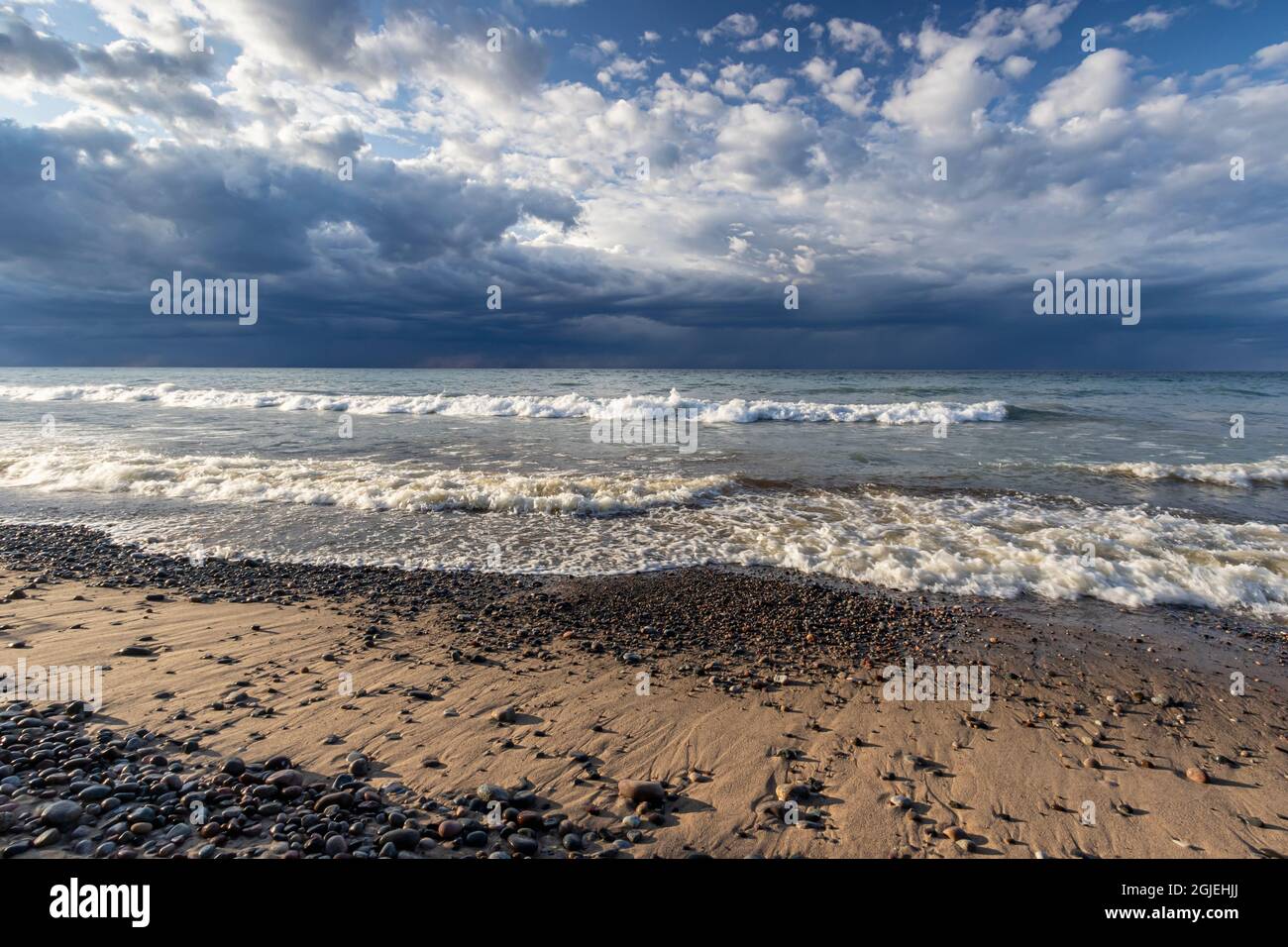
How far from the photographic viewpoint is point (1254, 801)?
3951 millimetres

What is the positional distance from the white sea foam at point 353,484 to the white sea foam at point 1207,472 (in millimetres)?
12776

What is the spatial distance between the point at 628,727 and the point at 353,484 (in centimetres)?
1195

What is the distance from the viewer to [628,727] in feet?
15.5

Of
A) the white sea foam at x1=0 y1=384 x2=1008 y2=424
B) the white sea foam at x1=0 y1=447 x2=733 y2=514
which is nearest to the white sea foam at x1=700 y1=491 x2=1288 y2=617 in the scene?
the white sea foam at x1=0 y1=447 x2=733 y2=514

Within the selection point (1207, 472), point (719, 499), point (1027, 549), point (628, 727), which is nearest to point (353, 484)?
point (719, 499)

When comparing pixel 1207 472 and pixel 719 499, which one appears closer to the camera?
pixel 719 499

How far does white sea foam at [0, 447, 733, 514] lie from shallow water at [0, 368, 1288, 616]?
0.26 ft

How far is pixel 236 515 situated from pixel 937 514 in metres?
15.5

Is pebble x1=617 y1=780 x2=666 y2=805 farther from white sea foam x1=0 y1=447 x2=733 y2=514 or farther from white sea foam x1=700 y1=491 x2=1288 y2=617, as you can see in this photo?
white sea foam x1=0 y1=447 x2=733 y2=514

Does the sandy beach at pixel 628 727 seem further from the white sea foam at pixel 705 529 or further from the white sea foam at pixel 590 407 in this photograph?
the white sea foam at pixel 590 407

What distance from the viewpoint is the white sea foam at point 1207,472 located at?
1559cm

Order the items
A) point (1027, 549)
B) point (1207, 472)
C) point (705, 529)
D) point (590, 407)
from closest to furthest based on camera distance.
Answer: point (1027, 549)
point (705, 529)
point (1207, 472)
point (590, 407)

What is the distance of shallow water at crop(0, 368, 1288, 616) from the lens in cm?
905

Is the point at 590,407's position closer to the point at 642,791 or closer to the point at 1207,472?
the point at 1207,472
